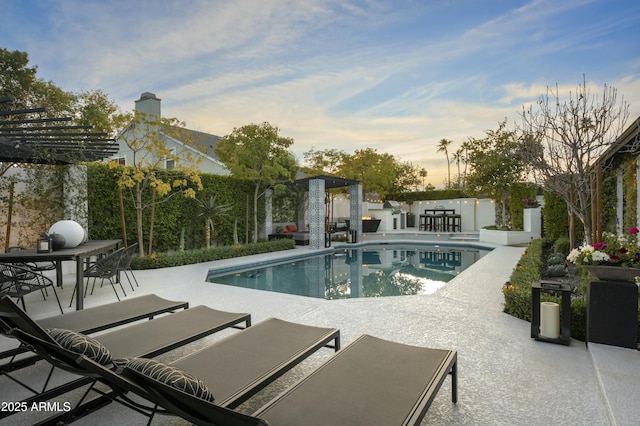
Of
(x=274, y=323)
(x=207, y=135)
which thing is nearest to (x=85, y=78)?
(x=207, y=135)

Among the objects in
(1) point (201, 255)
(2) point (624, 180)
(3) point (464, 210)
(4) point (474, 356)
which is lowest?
(4) point (474, 356)

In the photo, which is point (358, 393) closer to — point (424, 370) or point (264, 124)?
point (424, 370)

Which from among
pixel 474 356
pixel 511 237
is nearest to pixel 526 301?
pixel 474 356

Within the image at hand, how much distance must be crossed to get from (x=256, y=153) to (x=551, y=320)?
11423 millimetres

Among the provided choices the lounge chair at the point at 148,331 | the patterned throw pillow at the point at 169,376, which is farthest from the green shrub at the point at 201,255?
the patterned throw pillow at the point at 169,376

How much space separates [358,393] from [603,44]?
10.5 metres

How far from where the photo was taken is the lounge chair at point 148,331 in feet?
7.30

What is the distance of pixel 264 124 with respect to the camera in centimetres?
1366

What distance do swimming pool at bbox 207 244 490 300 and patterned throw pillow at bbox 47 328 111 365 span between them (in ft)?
19.9

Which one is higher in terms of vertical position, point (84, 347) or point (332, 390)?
point (84, 347)

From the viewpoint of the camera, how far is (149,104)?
17047mm

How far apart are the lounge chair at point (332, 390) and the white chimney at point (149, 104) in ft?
55.8

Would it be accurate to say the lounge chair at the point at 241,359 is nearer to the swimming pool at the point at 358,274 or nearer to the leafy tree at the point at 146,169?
the swimming pool at the point at 358,274

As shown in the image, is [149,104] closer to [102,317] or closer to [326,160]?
[326,160]
